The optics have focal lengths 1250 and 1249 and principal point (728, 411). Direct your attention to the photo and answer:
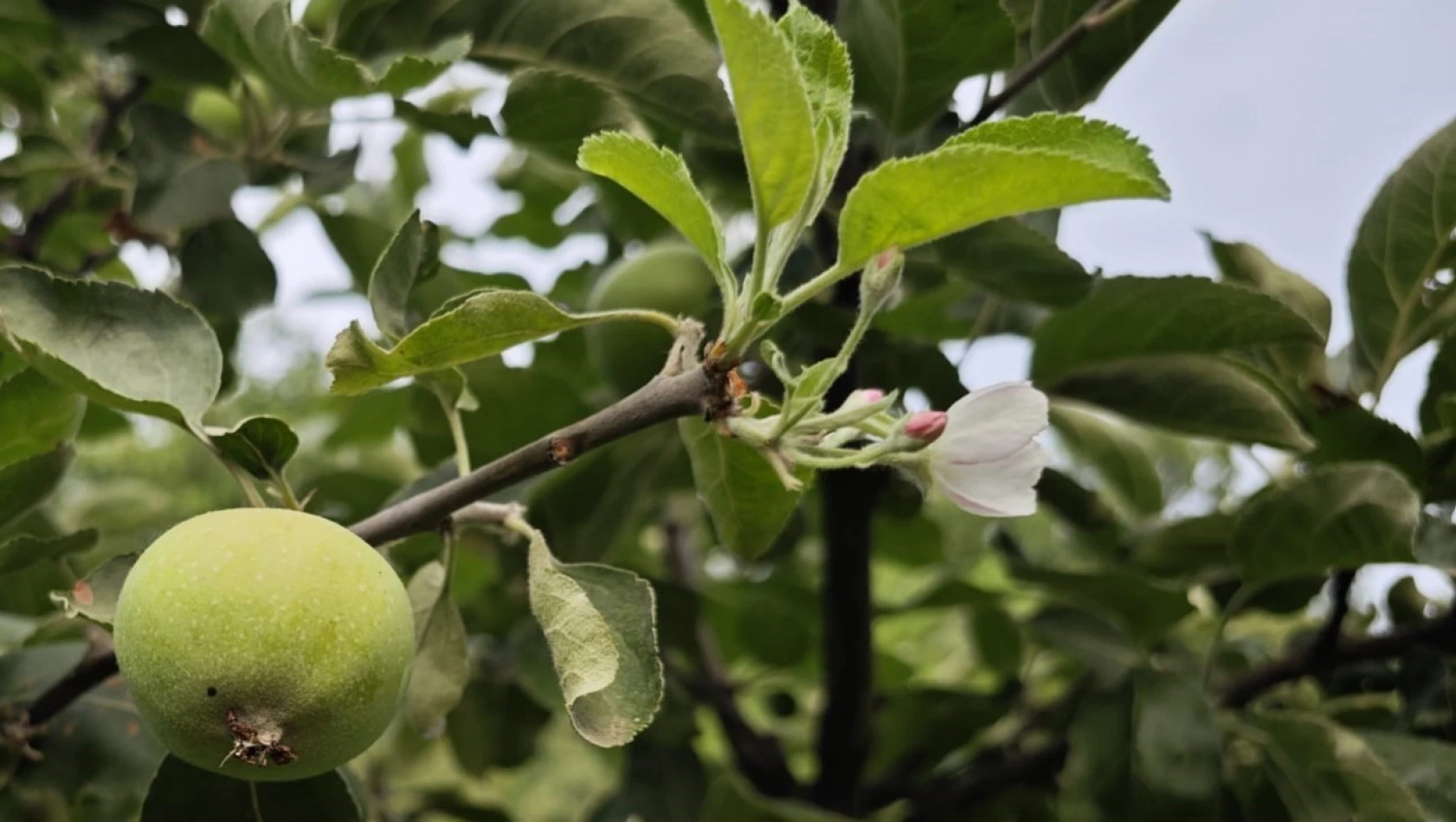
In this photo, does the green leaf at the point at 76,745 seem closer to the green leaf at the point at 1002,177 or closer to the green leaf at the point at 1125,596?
the green leaf at the point at 1002,177

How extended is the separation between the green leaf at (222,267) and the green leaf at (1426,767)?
0.88 metres

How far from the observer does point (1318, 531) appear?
856mm

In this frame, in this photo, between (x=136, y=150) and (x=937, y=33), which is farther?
(x=136, y=150)

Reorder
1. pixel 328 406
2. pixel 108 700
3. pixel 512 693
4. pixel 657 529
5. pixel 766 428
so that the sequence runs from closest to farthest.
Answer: pixel 766 428
pixel 108 700
pixel 512 693
pixel 328 406
pixel 657 529

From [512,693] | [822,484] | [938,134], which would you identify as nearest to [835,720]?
[822,484]

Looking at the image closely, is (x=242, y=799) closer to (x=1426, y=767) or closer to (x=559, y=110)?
(x=559, y=110)

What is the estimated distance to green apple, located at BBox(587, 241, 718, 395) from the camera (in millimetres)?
908

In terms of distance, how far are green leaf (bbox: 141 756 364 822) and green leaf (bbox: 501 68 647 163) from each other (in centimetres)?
42

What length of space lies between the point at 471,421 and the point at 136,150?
0.33 metres

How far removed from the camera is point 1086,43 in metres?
0.85

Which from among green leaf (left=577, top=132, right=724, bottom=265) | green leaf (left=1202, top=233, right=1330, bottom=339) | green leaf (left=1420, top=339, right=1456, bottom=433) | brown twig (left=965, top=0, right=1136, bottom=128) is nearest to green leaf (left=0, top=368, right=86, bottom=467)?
green leaf (left=577, top=132, right=724, bottom=265)

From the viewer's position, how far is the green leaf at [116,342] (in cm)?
60

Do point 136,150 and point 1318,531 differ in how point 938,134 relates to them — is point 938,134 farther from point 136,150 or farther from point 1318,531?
point 136,150

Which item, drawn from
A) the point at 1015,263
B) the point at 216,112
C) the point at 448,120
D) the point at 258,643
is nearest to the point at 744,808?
the point at 258,643
